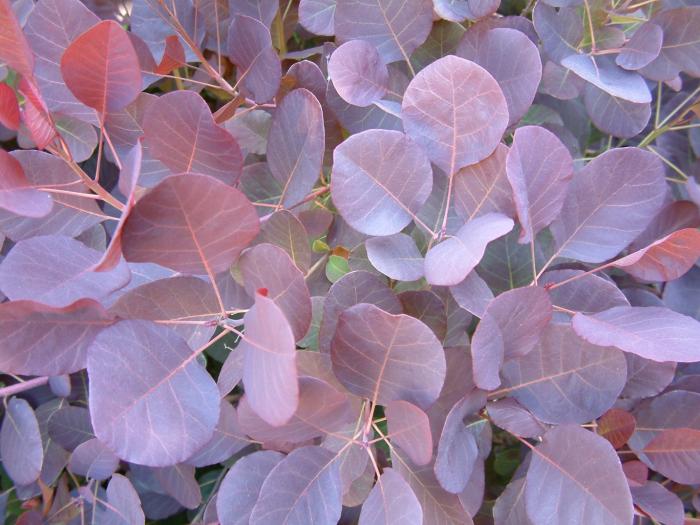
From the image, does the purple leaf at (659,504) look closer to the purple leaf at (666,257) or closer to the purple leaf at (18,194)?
the purple leaf at (666,257)

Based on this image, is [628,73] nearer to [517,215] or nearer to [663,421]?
[517,215]

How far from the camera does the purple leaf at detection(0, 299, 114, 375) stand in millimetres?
494

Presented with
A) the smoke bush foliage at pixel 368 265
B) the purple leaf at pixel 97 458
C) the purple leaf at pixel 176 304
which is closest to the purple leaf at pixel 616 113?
the smoke bush foliage at pixel 368 265

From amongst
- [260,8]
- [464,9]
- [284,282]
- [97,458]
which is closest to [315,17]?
[260,8]

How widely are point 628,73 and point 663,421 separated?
0.39 meters

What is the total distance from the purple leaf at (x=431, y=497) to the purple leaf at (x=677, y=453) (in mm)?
243

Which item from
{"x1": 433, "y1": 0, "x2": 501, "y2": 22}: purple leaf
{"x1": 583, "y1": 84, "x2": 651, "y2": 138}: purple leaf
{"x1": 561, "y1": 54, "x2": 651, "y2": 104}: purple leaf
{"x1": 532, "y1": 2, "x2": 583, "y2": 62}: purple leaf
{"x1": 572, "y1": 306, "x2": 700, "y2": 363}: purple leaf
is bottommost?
{"x1": 572, "y1": 306, "x2": 700, "y2": 363}: purple leaf

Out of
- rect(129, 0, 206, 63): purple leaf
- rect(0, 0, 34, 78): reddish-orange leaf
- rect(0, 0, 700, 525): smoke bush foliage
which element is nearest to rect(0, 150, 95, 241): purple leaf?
rect(0, 0, 700, 525): smoke bush foliage

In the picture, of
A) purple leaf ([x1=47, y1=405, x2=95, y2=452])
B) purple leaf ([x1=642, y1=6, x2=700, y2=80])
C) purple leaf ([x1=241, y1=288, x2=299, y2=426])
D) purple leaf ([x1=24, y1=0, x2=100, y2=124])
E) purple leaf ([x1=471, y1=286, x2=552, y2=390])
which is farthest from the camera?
purple leaf ([x1=47, y1=405, x2=95, y2=452])

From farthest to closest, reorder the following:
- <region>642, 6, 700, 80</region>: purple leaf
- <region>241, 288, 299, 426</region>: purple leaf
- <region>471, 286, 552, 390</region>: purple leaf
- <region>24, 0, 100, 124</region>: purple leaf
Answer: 1. <region>642, 6, 700, 80</region>: purple leaf
2. <region>24, 0, 100, 124</region>: purple leaf
3. <region>471, 286, 552, 390</region>: purple leaf
4. <region>241, 288, 299, 426</region>: purple leaf

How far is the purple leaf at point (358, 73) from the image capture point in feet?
1.92

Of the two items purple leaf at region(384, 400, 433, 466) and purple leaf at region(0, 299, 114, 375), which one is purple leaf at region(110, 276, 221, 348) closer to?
purple leaf at region(0, 299, 114, 375)

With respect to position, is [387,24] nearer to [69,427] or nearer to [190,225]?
[190,225]

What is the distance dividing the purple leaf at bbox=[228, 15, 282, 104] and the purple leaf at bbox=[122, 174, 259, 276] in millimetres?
241
